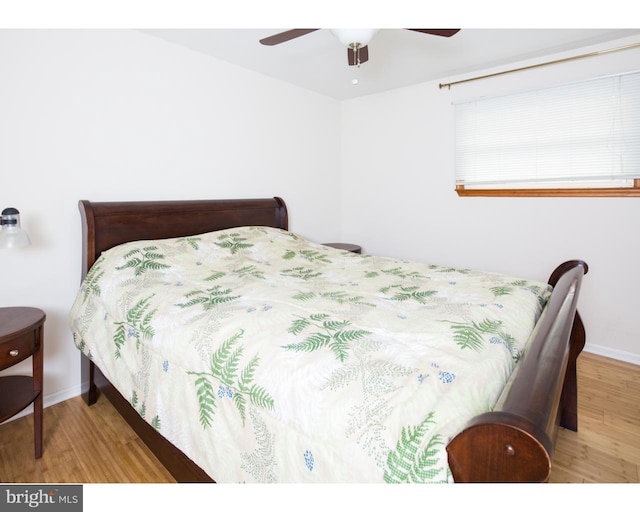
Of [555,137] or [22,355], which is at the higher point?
[555,137]

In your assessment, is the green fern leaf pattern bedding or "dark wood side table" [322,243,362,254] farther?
"dark wood side table" [322,243,362,254]

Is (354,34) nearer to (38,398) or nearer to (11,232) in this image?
(11,232)

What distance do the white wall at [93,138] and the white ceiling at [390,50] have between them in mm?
222

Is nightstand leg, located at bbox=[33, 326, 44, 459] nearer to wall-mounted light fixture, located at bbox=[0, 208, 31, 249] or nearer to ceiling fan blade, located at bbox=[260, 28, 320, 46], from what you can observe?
wall-mounted light fixture, located at bbox=[0, 208, 31, 249]

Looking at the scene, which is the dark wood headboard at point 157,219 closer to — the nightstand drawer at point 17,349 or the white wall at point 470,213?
the nightstand drawer at point 17,349

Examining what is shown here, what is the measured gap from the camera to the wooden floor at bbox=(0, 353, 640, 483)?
154 centimetres

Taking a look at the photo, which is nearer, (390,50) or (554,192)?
(390,50)

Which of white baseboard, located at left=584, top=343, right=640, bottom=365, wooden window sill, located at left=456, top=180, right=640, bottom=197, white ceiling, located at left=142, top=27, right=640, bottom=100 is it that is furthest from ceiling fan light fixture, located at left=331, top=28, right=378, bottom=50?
white baseboard, located at left=584, top=343, right=640, bottom=365

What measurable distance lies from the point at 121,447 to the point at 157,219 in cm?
128

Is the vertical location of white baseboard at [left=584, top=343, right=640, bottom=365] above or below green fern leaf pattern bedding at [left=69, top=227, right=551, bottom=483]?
below

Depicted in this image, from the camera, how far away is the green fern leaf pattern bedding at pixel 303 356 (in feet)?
2.72

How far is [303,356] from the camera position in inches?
41.0

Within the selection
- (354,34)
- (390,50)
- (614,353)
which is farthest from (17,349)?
(614,353)

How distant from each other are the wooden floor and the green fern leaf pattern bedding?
339 millimetres
